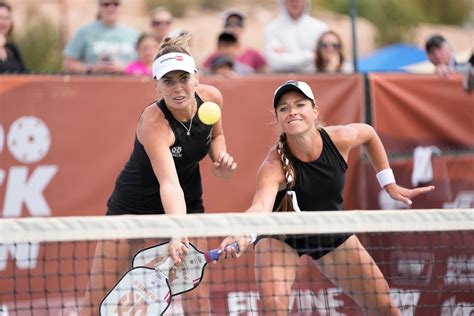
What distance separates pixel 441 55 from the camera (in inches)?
391

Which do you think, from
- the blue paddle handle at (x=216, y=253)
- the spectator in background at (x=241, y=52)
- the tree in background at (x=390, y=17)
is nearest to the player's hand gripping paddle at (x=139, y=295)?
the blue paddle handle at (x=216, y=253)

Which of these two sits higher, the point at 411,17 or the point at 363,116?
the point at 411,17

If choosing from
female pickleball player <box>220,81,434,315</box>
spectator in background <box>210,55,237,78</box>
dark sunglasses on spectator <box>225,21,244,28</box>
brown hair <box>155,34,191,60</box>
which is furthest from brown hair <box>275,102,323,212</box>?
dark sunglasses on spectator <box>225,21,244,28</box>

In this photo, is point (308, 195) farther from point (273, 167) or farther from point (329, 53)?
point (329, 53)

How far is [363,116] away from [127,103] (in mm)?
2339

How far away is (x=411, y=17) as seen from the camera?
87.2ft

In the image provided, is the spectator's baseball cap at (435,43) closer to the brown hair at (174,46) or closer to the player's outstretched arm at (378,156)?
the player's outstretched arm at (378,156)

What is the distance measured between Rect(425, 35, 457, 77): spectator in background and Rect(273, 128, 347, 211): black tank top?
13.0ft

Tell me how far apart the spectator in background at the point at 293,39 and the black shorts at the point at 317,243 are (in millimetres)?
3888

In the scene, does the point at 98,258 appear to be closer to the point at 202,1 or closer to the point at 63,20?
the point at 63,20

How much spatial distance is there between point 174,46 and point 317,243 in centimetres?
155

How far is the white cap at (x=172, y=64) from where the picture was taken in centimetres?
578

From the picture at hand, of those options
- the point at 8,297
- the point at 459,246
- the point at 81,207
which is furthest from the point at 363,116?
the point at 8,297

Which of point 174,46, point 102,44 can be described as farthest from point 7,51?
point 174,46
